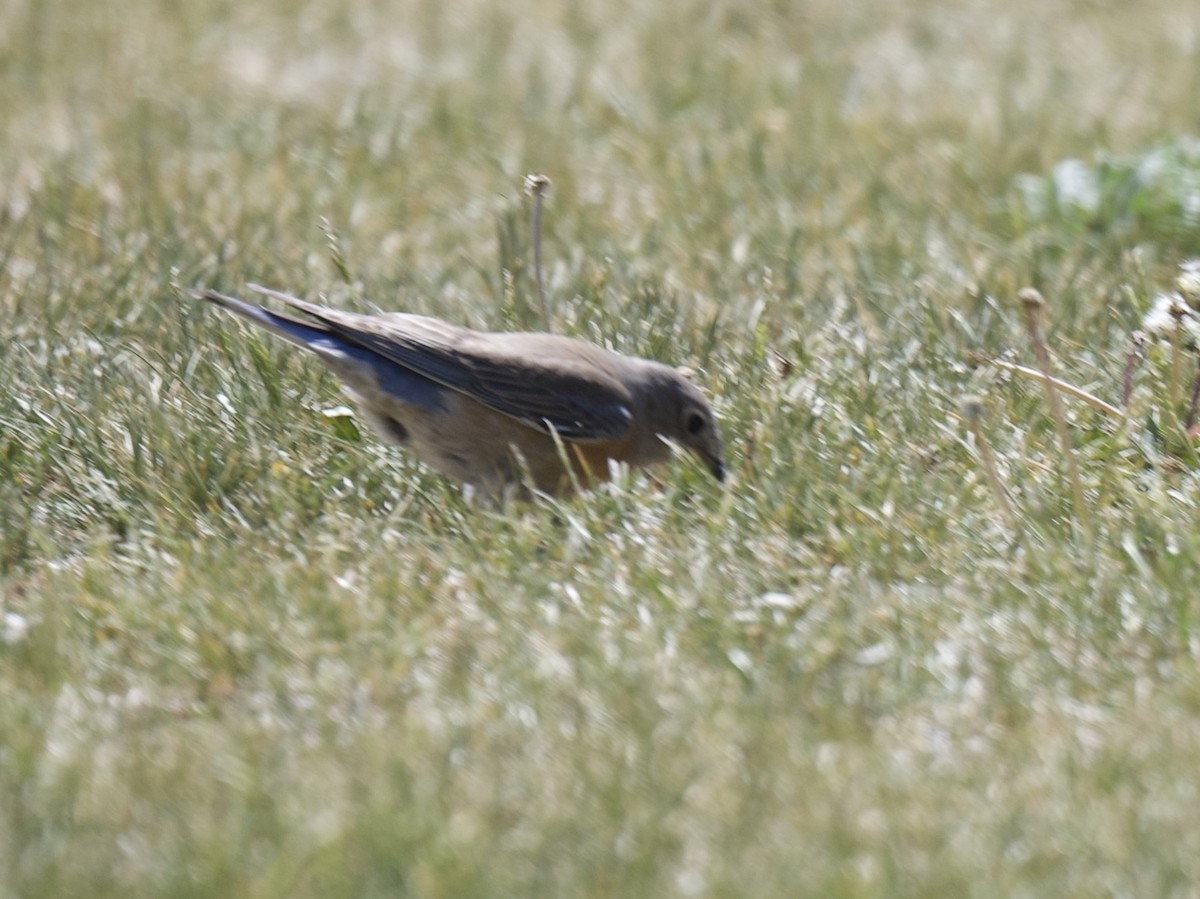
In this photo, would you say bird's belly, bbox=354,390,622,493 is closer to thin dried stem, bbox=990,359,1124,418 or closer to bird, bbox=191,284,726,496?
bird, bbox=191,284,726,496

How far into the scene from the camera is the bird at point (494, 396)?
506 cm

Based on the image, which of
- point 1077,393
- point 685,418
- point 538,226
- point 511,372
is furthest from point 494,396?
point 1077,393

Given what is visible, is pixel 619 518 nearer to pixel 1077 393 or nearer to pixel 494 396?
pixel 494 396

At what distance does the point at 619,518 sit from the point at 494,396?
667mm

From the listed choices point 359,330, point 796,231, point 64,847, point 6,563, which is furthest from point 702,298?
point 64,847

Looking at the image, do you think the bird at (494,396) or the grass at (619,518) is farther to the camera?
the bird at (494,396)

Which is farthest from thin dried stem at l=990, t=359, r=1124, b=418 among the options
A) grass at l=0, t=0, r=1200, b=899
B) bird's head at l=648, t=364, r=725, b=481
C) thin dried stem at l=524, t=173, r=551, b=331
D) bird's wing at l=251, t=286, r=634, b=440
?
thin dried stem at l=524, t=173, r=551, b=331

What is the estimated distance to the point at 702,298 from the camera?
6402 millimetres

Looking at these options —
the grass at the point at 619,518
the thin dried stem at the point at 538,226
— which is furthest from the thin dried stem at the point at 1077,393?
the thin dried stem at the point at 538,226

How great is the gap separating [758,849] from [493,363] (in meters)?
2.19

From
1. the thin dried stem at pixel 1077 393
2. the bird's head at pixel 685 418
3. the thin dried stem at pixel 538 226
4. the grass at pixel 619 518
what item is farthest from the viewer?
the thin dried stem at pixel 538 226

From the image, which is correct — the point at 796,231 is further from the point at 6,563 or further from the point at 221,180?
the point at 6,563

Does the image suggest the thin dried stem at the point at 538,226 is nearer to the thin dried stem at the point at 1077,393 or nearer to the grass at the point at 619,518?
the grass at the point at 619,518

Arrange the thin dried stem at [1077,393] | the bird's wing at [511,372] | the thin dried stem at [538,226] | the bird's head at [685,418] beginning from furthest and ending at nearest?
the thin dried stem at [538,226]
the bird's wing at [511,372]
the bird's head at [685,418]
the thin dried stem at [1077,393]
